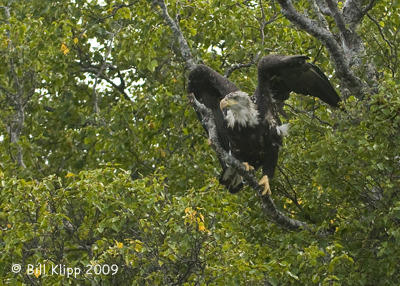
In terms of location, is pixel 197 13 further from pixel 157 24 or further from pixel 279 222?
pixel 279 222

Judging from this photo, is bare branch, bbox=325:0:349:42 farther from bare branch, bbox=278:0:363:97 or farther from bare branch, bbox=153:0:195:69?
bare branch, bbox=153:0:195:69

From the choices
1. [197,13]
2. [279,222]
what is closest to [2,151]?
[197,13]

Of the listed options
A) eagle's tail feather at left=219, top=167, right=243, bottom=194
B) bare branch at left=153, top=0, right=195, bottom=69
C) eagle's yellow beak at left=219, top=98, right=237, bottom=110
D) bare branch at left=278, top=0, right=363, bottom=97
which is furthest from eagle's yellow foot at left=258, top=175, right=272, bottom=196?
bare branch at left=153, top=0, right=195, bottom=69

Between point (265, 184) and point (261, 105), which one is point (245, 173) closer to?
point (265, 184)

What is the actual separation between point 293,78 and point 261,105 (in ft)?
1.42

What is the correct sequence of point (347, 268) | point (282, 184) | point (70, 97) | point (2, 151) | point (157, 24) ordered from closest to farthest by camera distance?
1. point (347, 268)
2. point (282, 184)
3. point (157, 24)
4. point (2, 151)
5. point (70, 97)

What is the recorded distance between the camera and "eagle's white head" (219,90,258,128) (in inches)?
301

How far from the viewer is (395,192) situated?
661 centimetres

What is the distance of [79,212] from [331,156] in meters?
2.61

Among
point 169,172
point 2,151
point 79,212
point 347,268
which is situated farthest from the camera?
point 2,151

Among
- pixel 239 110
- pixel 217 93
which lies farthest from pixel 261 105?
pixel 217 93

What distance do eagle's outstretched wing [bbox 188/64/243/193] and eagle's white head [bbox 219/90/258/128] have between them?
214 millimetres

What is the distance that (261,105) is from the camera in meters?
7.91

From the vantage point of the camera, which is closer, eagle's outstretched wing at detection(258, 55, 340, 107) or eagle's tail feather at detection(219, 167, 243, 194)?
eagle's outstretched wing at detection(258, 55, 340, 107)
